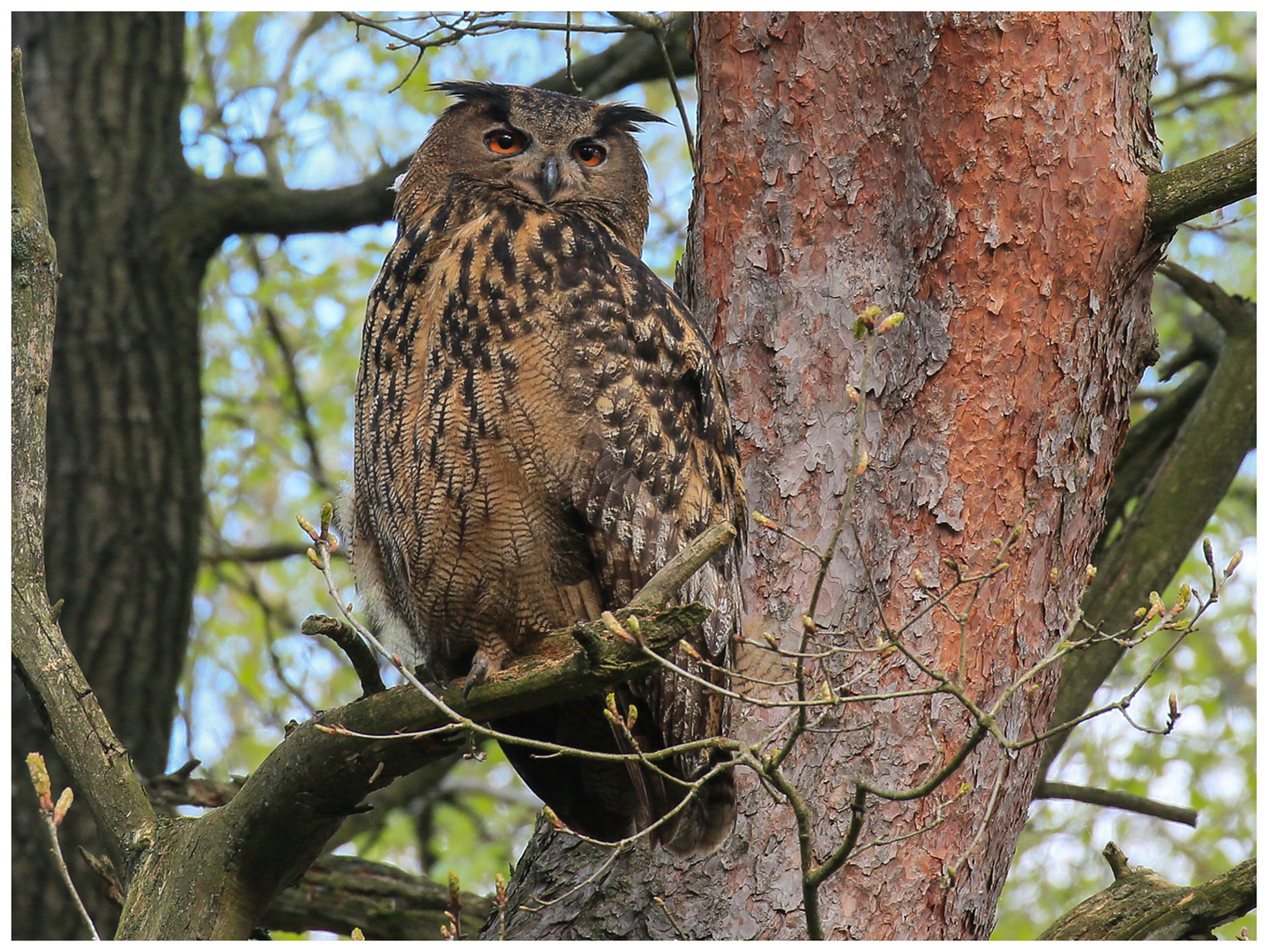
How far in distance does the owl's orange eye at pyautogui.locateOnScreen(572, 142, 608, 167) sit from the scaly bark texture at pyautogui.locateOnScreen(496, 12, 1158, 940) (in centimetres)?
34

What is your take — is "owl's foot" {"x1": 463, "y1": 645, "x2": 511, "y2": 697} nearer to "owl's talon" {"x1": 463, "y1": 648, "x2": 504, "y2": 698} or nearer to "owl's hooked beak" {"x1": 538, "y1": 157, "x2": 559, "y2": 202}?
"owl's talon" {"x1": 463, "y1": 648, "x2": 504, "y2": 698}

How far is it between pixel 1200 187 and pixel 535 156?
4.82 feet

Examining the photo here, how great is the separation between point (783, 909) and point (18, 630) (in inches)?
61.7

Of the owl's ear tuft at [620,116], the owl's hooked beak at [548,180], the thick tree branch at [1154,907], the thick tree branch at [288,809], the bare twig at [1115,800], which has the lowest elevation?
the thick tree branch at [1154,907]

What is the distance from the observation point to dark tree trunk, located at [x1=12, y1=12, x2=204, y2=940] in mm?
4688

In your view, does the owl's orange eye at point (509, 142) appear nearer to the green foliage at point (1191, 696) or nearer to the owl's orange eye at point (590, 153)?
the owl's orange eye at point (590, 153)

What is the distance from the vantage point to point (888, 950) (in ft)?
8.29

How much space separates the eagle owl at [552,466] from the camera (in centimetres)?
→ 250

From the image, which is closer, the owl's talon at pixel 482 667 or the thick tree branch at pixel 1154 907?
the thick tree branch at pixel 1154 907

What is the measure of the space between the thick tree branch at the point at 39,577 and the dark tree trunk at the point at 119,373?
7.84 feet

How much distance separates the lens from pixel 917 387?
9.33ft

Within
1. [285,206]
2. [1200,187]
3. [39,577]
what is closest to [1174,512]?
[1200,187]

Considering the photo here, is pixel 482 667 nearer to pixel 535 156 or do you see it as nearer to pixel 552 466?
pixel 552 466

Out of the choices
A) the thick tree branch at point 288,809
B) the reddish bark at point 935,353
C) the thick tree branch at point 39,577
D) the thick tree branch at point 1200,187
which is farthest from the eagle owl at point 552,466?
the thick tree branch at point 1200,187
